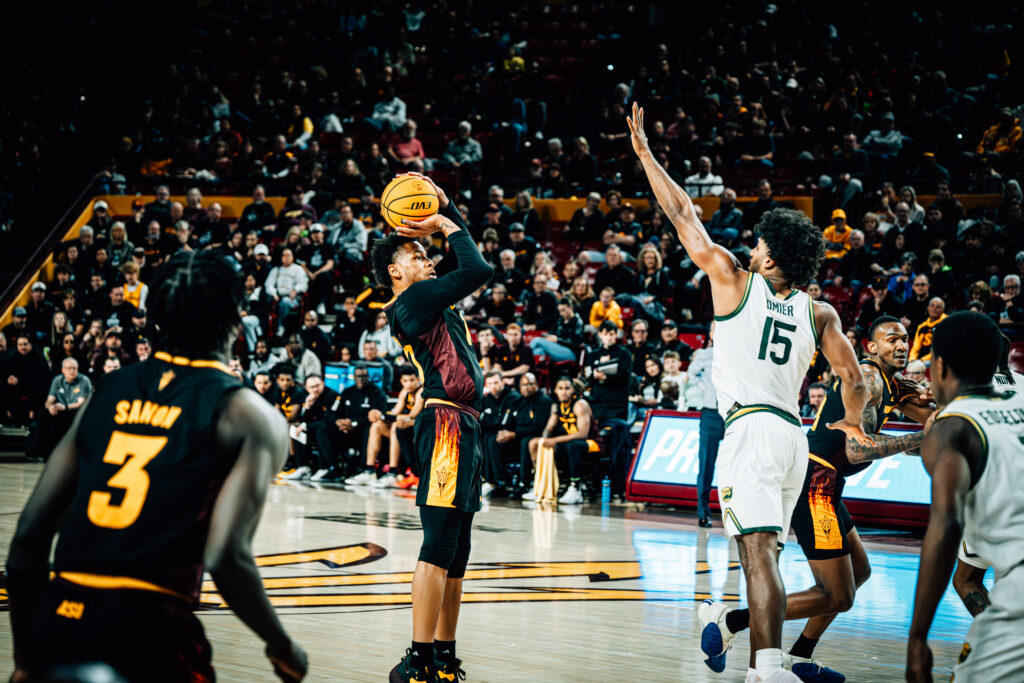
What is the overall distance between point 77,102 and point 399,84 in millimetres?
7040

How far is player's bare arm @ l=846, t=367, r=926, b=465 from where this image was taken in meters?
5.01

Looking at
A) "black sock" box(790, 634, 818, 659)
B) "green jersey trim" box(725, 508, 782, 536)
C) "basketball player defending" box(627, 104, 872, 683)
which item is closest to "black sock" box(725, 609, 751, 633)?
"basketball player defending" box(627, 104, 872, 683)

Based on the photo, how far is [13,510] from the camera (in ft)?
31.6

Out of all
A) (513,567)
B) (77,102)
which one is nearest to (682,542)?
(513,567)

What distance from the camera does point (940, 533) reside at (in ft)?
9.12

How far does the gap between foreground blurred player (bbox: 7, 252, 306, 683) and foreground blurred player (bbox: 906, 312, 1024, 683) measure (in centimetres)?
163

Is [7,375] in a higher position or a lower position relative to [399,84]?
lower

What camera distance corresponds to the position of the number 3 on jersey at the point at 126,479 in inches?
92.4

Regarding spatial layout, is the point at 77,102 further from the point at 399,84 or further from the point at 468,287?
the point at 468,287

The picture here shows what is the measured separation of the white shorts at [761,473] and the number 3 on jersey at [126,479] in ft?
8.29

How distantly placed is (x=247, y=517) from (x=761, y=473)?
2497mm

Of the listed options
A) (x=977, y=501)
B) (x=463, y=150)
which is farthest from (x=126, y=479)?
(x=463, y=150)

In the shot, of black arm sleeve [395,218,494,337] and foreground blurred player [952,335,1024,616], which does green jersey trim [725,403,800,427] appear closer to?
foreground blurred player [952,335,1024,616]

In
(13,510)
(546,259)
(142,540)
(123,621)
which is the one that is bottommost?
(13,510)
